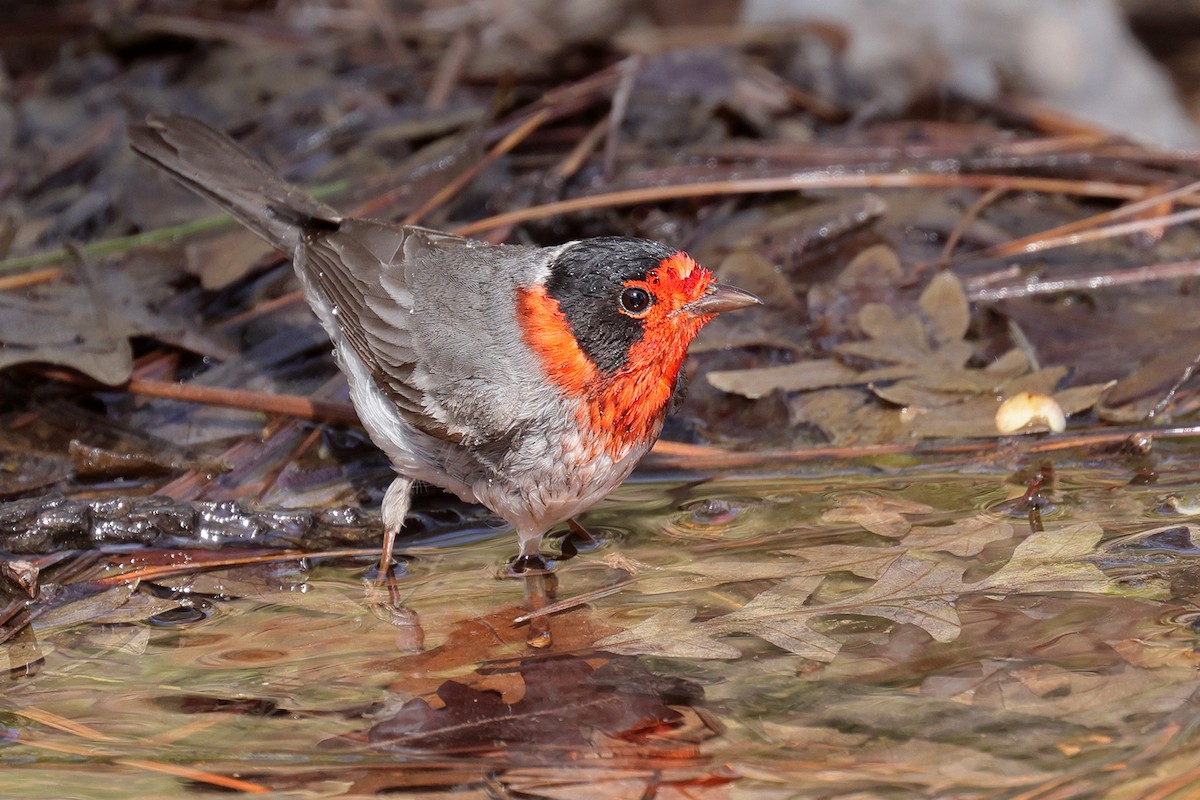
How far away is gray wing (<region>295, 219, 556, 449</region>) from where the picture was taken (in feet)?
13.3

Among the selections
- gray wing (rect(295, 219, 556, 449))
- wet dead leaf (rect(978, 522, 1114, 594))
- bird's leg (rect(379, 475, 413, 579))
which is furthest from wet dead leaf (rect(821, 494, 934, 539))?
bird's leg (rect(379, 475, 413, 579))

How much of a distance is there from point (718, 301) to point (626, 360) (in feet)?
1.09

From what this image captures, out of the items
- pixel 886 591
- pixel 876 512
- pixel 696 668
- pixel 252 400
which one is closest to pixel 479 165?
pixel 252 400

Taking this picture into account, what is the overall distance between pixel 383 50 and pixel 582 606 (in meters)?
4.42

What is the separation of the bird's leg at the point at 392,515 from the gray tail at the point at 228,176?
1.13 m

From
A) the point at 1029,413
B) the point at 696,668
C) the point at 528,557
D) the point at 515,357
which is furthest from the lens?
the point at 1029,413

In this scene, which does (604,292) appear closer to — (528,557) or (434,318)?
(434,318)

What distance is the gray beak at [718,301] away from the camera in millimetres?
3967

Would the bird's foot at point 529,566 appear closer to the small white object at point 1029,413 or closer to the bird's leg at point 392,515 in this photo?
the bird's leg at point 392,515

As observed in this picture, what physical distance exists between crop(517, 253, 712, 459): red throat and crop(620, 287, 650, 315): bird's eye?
0.03 meters

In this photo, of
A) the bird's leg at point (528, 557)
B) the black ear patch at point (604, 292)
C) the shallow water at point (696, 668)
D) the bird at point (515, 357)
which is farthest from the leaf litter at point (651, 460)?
the black ear patch at point (604, 292)

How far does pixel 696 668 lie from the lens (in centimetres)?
333

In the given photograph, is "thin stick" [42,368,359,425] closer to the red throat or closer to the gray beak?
the red throat

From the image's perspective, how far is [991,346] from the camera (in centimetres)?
516
